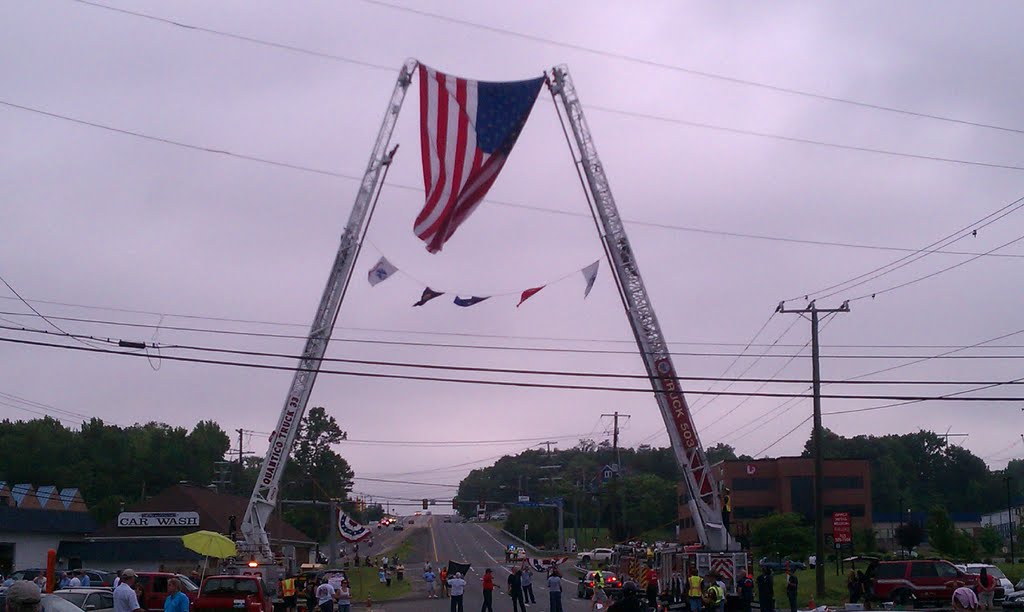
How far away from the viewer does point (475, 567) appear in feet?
295

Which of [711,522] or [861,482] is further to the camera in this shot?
[861,482]

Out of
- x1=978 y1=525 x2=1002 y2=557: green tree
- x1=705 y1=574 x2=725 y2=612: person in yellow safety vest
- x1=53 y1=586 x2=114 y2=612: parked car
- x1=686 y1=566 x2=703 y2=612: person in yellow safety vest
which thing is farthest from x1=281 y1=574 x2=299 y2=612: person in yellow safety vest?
x1=978 y1=525 x2=1002 y2=557: green tree

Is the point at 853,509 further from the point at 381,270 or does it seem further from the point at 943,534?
the point at 381,270

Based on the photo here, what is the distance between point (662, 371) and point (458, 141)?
9.35 metres

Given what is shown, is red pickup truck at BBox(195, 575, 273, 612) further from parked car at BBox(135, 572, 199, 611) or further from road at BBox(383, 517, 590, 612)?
road at BBox(383, 517, 590, 612)

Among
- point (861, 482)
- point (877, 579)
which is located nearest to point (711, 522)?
point (877, 579)

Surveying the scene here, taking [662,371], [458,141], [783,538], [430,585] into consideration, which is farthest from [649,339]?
[783,538]

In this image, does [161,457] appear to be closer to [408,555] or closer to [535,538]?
[408,555]

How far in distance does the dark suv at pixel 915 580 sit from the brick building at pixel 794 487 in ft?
173

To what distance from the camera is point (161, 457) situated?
371 feet

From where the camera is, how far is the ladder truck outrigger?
3141 centimetres

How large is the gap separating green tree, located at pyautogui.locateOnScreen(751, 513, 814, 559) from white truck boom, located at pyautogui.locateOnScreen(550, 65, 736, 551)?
40654 mm

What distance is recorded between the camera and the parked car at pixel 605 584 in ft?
126

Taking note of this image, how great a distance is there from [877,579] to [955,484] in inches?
4851
